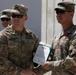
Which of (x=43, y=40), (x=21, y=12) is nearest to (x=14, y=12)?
(x=21, y=12)

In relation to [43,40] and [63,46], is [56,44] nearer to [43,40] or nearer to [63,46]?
[63,46]

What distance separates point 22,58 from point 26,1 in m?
7.94

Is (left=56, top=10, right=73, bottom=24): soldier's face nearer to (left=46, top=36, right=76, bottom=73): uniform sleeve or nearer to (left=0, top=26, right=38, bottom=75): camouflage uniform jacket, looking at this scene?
(left=46, top=36, right=76, bottom=73): uniform sleeve

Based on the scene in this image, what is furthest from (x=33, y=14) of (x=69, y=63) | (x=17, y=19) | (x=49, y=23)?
(x=69, y=63)

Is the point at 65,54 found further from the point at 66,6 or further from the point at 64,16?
the point at 66,6

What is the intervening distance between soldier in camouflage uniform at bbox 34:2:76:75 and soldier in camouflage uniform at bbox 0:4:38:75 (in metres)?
0.27

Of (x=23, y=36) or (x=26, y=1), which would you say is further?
(x=26, y=1)

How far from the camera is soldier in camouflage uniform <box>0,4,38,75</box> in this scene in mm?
3311

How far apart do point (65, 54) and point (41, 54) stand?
0.97 ft

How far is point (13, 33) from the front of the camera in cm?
340

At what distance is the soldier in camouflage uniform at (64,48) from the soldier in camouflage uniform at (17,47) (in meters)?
0.27

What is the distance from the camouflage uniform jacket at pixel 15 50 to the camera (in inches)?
130

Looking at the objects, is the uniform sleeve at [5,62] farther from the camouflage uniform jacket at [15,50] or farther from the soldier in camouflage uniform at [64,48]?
→ the soldier in camouflage uniform at [64,48]

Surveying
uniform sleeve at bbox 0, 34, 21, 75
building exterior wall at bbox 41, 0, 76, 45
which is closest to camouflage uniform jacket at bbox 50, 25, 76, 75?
uniform sleeve at bbox 0, 34, 21, 75
